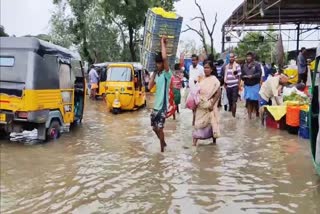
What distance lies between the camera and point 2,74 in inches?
352

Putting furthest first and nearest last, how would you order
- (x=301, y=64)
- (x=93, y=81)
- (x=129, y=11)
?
(x=129, y=11), (x=93, y=81), (x=301, y=64)

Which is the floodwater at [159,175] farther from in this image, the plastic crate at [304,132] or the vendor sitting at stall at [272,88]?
the vendor sitting at stall at [272,88]

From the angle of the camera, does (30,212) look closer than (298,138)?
Yes

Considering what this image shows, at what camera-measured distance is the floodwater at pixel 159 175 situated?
5289mm

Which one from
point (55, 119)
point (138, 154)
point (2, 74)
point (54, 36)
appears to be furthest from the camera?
point (54, 36)

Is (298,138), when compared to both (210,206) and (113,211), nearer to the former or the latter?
(210,206)

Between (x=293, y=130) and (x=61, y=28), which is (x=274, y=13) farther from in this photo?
(x=61, y=28)

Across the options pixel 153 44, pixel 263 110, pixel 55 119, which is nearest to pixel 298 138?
pixel 263 110

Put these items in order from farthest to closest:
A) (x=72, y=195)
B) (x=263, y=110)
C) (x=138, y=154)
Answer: (x=263, y=110) < (x=138, y=154) < (x=72, y=195)

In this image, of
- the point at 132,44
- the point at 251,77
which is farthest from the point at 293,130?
the point at 132,44

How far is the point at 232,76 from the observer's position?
13188 mm

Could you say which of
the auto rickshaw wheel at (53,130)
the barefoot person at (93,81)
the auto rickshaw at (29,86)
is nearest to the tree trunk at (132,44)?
the barefoot person at (93,81)

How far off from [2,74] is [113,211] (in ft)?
16.1

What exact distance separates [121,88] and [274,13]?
7427mm
